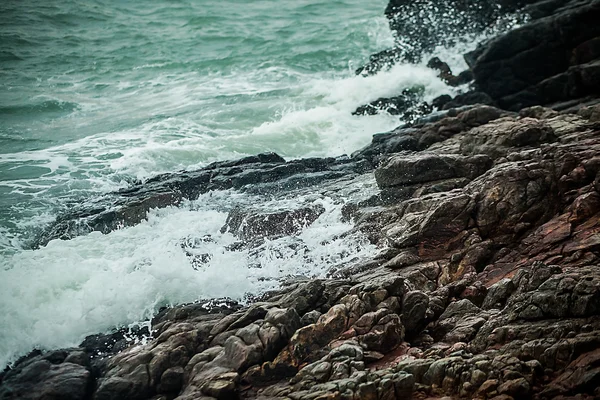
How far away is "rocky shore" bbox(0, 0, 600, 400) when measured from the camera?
291 inches

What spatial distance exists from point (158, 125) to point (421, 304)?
55.7 ft

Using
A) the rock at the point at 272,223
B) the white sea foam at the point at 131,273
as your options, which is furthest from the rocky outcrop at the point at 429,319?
the rock at the point at 272,223

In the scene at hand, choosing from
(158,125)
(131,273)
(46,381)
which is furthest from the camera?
(158,125)

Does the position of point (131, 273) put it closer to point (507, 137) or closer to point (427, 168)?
point (427, 168)

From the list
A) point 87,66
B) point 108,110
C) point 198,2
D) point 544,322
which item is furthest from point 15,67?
point 544,322

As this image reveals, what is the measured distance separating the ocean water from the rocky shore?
0.72 m

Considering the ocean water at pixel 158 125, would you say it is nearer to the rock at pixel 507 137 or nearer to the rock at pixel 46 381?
the rock at pixel 46 381

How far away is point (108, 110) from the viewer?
82.2 ft

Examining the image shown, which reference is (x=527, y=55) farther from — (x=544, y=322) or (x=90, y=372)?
(x=90, y=372)

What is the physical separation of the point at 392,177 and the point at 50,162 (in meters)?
12.8

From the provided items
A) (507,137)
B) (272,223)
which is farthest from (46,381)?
(507,137)

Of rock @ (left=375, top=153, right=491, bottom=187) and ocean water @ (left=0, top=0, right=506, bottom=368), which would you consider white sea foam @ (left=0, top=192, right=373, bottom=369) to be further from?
rock @ (left=375, top=153, right=491, bottom=187)

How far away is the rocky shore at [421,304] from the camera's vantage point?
7.40 meters

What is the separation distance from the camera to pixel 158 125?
76.3 feet
